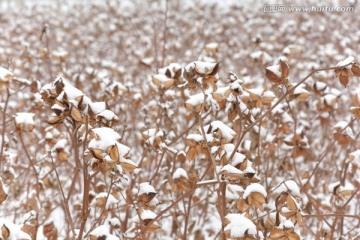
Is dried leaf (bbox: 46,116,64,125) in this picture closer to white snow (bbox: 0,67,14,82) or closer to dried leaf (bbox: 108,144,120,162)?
dried leaf (bbox: 108,144,120,162)

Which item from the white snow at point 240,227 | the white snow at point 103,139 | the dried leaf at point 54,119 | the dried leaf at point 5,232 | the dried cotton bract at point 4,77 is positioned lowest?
the dried leaf at point 5,232

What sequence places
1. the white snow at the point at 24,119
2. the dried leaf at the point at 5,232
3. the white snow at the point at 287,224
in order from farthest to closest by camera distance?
1. the white snow at the point at 24,119
2. the white snow at the point at 287,224
3. the dried leaf at the point at 5,232

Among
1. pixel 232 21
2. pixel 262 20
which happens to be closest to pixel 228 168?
pixel 232 21

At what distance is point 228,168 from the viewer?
1.50 meters

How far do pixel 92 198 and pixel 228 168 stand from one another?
0.93m

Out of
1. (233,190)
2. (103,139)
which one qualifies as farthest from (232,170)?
(103,139)

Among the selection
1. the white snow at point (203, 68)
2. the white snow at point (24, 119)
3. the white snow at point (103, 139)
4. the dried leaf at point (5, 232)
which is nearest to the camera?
the dried leaf at point (5, 232)

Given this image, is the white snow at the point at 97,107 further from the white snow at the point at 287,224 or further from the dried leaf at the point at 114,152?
the white snow at the point at 287,224

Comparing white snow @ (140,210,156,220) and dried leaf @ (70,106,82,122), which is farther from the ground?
dried leaf @ (70,106,82,122)

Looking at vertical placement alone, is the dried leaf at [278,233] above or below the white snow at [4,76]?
below

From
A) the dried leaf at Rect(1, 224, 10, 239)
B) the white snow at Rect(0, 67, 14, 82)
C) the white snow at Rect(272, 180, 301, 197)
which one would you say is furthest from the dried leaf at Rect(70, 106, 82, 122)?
the white snow at Rect(272, 180, 301, 197)

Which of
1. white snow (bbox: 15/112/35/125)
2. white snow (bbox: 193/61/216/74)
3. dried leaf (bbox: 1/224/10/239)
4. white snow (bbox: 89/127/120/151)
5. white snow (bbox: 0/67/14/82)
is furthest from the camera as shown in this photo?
white snow (bbox: 15/112/35/125)

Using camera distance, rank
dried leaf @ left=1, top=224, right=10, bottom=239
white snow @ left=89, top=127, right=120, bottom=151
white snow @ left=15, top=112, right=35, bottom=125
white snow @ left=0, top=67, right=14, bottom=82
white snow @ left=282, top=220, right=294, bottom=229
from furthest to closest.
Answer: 1. white snow @ left=15, top=112, right=35, bottom=125
2. white snow @ left=0, top=67, right=14, bottom=82
3. white snow @ left=282, top=220, right=294, bottom=229
4. white snow @ left=89, top=127, right=120, bottom=151
5. dried leaf @ left=1, top=224, right=10, bottom=239

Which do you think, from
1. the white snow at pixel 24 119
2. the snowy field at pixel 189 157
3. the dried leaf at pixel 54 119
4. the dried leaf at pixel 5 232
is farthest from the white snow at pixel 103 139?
the white snow at pixel 24 119
